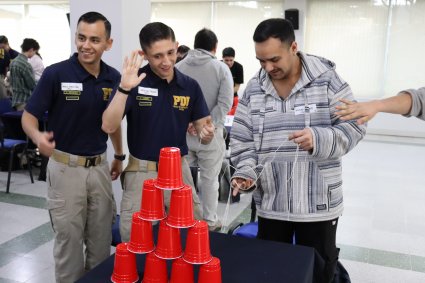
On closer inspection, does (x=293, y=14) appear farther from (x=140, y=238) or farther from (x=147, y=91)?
(x=140, y=238)

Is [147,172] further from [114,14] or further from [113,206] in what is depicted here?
[114,14]

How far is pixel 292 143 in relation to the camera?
164cm

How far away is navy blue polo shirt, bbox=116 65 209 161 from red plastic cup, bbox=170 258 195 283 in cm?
84

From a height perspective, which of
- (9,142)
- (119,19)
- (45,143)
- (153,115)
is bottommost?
(9,142)

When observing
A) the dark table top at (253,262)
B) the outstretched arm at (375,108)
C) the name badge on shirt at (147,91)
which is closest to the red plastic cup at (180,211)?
the dark table top at (253,262)

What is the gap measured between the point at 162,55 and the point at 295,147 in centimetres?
75

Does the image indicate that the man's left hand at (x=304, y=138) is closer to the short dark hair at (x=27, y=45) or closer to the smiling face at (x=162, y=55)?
the smiling face at (x=162, y=55)

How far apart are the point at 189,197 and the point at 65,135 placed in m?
0.99

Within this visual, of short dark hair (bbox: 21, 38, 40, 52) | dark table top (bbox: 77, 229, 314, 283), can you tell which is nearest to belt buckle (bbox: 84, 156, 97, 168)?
dark table top (bbox: 77, 229, 314, 283)

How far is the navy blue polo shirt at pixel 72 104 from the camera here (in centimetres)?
192

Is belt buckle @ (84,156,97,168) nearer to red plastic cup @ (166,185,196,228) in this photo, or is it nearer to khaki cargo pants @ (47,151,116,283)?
khaki cargo pants @ (47,151,116,283)

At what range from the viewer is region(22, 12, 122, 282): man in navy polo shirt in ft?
6.36

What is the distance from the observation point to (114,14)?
115 inches

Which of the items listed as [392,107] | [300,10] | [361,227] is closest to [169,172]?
[392,107]
